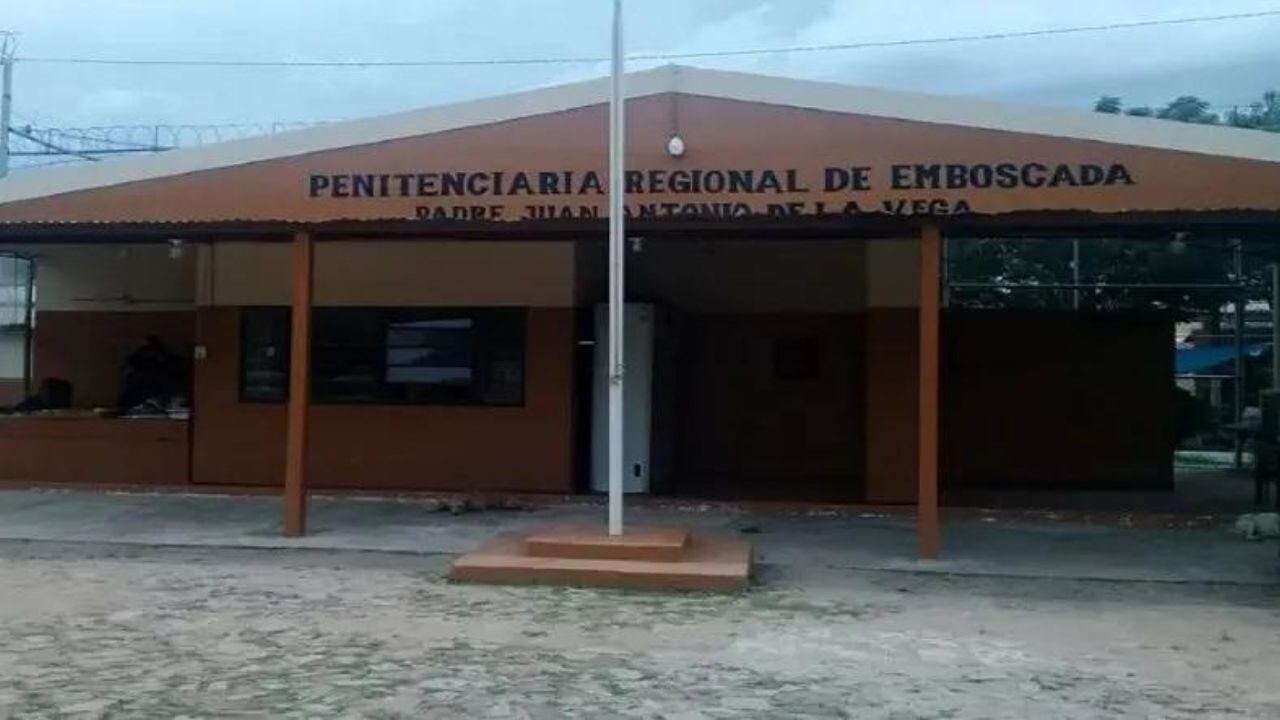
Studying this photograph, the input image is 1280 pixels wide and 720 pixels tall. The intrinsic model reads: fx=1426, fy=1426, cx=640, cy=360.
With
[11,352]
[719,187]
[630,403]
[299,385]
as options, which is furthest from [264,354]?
[11,352]

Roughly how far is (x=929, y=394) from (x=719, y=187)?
2.53 m

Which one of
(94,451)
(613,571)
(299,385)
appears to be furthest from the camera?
(94,451)

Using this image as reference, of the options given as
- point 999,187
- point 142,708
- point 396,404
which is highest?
point 999,187

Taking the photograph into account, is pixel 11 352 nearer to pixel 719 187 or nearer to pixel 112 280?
pixel 112 280

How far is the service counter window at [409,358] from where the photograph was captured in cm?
1688

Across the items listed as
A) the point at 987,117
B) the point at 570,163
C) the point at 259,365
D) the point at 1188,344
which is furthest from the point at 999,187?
the point at 1188,344

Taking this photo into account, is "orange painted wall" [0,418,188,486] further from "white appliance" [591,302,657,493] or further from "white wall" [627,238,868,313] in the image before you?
"white wall" [627,238,868,313]

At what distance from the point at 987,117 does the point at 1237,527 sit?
537 cm

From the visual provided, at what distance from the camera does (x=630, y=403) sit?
16828mm

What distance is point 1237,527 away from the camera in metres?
14.4

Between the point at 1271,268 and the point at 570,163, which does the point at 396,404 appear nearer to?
the point at 570,163

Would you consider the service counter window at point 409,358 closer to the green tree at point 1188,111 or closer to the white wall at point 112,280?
the white wall at point 112,280

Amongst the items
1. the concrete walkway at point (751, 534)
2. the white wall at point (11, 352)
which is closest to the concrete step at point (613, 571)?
the concrete walkway at point (751, 534)

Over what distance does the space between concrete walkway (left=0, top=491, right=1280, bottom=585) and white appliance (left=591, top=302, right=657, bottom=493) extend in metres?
0.80
